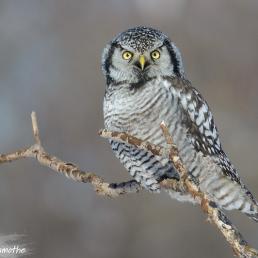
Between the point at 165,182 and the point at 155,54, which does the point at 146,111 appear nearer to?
the point at 155,54

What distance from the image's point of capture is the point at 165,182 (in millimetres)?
3980

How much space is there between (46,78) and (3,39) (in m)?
1.10

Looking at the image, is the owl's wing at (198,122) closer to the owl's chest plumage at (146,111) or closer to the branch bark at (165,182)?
the owl's chest plumage at (146,111)

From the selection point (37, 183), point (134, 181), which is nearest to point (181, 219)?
point (37, 183)

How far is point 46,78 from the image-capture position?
38.6ft

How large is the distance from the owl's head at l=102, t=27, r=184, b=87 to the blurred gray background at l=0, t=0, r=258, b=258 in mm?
4396

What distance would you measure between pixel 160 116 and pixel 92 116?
237 inches

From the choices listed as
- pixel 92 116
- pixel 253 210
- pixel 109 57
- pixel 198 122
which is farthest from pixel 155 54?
pixel 92 116

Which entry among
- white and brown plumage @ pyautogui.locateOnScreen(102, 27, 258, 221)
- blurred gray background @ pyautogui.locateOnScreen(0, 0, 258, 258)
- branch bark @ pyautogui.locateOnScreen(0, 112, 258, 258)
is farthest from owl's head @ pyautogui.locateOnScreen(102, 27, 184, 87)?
blurred gray background @ pyautogui.locateOnScreen(0, 0, 258, 258)

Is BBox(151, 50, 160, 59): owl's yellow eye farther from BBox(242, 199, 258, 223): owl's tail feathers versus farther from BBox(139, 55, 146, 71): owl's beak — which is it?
BBox(242, 199, 258, 223): owl's tail feathers

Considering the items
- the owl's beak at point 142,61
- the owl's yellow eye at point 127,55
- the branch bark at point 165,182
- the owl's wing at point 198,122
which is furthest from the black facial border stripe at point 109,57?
the branch bark at point 165,182

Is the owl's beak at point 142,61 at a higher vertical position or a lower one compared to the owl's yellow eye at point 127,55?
lower

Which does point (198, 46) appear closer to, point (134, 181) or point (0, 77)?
point (0, 77)

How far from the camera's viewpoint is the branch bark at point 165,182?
324 centimetres
